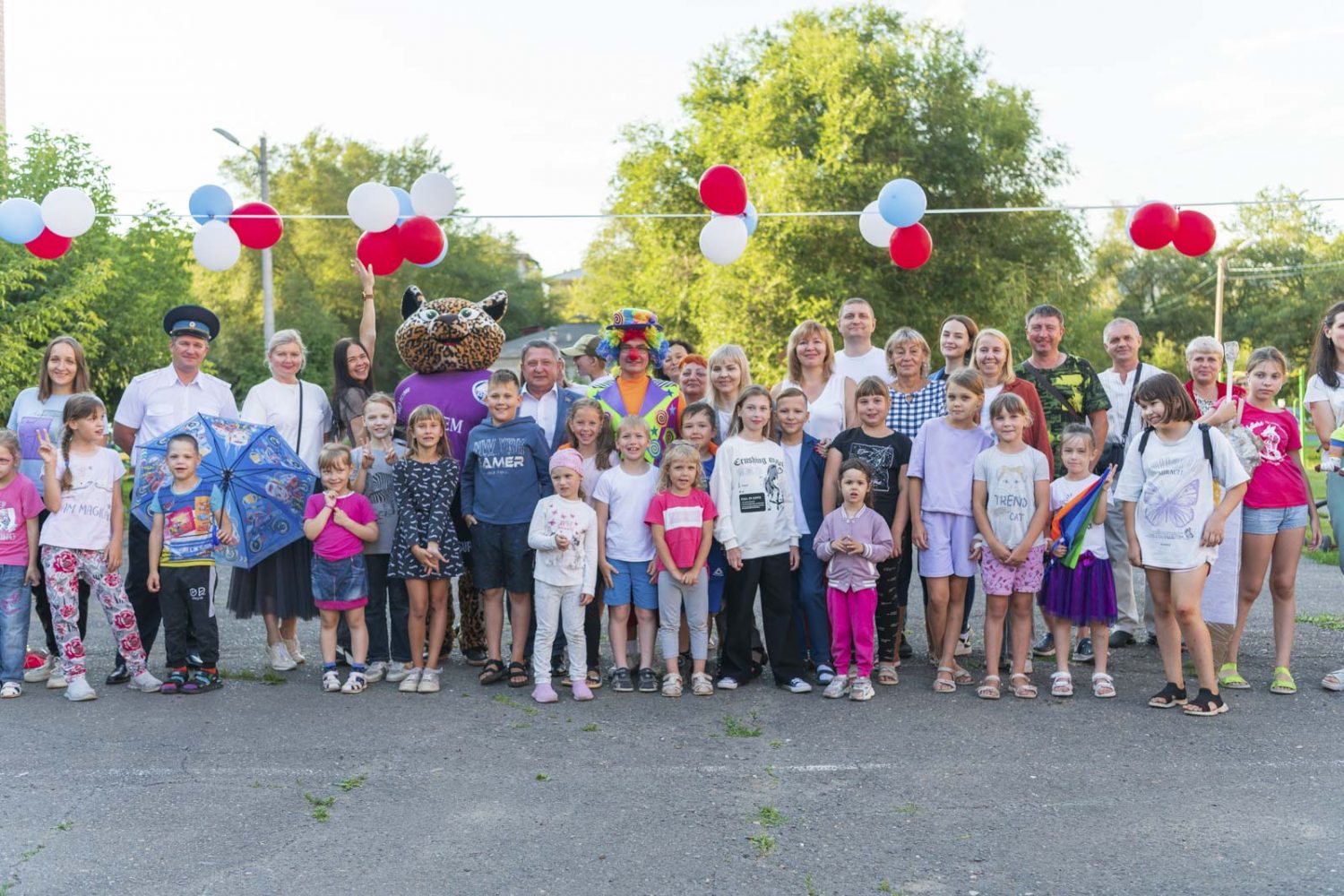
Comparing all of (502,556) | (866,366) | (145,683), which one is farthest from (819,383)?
(145,683)

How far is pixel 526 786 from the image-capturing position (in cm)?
455

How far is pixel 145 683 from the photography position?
610cm

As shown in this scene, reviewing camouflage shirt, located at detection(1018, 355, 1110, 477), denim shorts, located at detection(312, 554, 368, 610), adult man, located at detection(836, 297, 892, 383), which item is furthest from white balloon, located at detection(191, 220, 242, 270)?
camouflage shirt, located at detection(1018, 355, 1110, 477)

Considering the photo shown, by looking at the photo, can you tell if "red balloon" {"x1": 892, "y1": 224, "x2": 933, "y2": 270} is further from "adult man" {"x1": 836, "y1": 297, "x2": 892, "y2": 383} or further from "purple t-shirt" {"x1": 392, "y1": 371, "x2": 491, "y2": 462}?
"purple t-shirt" {"x1": 392, "y1": 371, "x2": 491, "y2": 462}

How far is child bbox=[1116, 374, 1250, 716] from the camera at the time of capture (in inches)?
221

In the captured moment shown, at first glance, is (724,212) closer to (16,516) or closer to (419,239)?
(419,239)

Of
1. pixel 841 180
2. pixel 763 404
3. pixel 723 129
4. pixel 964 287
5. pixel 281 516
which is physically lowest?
pixel 281 516

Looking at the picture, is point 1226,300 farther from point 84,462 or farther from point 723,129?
point 84,462

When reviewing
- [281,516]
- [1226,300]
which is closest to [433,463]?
[281,516]

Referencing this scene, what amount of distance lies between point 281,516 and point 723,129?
81.8 feet

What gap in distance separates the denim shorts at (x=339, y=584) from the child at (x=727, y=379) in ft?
7.13

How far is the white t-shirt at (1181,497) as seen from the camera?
5.64 metres

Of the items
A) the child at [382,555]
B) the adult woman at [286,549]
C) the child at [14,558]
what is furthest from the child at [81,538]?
the child at [382,555]

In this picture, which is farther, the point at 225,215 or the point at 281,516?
the point at 225,215
